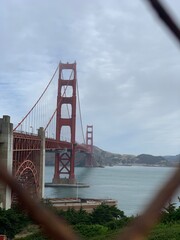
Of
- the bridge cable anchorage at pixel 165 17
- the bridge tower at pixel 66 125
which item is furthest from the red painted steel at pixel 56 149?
the bridge cable anchorage at pixel 165 17

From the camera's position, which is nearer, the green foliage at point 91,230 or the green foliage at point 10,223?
the green foliage at point 91,230

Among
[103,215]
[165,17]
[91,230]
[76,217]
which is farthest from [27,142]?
[165,17]

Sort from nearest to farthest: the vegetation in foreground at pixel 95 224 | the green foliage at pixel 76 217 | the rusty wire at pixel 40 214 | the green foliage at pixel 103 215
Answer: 1. the rusty wire at pixel 40 214
2. the vegetation in foreground at pixel 95 224
3. the green foliage at pixel 76 217
4. the green foliage at pixel 103 215

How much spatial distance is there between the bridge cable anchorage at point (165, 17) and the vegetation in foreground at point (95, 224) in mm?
7254

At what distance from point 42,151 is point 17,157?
388cm

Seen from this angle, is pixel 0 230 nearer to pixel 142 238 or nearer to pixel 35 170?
pixel 35 170

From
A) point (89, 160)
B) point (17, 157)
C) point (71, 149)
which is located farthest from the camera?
point (89, 160)

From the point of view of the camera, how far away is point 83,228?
1124 centimetres

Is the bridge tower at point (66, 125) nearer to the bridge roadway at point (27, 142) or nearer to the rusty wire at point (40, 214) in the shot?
the bridge roadway at point (27, 142)

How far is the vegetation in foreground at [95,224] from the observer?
336 inches

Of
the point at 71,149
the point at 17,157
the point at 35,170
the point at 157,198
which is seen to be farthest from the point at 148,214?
the point at 71,149

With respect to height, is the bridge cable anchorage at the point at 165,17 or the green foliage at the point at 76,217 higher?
the bridge cable anchorage at the point at 165,17

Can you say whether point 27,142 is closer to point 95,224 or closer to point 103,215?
point 103,215

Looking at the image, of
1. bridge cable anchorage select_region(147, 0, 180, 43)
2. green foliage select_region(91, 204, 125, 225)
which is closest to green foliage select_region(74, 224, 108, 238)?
green foliage select_region(91, 204, 125, 225)
